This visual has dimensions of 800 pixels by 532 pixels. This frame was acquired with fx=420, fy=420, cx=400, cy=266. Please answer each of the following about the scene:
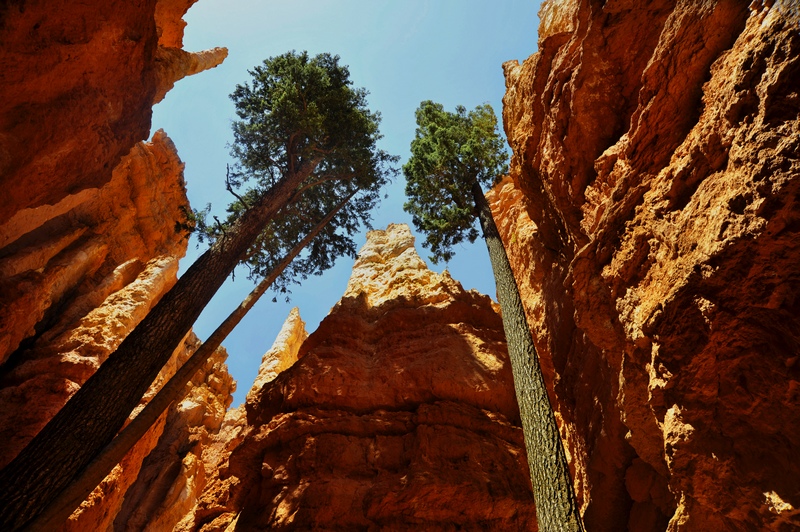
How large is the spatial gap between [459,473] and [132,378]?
6573 millimetres

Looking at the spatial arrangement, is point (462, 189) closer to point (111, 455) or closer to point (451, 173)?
point (451, 173)

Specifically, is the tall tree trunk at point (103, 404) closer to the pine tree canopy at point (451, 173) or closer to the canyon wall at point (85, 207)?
the canyon wall at point (85, 207)

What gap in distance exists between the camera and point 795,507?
3.52 meters

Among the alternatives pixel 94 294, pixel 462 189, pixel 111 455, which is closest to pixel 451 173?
A: pixel 462 189

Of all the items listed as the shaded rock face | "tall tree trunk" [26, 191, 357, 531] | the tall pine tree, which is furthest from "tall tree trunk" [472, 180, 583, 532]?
"tall tree trunk" [26, 191, 357, 531]

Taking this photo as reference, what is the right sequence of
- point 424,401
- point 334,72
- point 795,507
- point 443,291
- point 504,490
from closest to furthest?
1. point 795,507
2. point 504,490
3. point 424,401
4. point 443,291
5. point 334,72

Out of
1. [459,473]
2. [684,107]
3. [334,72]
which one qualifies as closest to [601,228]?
[684,107]

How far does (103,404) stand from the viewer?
6707 mm

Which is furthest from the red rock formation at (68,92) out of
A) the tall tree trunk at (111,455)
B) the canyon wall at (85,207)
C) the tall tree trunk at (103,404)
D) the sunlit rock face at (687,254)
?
the sunlit rock face at (687,254)

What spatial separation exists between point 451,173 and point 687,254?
33.0 feet

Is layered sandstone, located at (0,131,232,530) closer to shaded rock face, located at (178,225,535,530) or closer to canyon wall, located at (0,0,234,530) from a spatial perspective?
canyon wall, located at (0,0,234,530)

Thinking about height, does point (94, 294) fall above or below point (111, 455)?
above

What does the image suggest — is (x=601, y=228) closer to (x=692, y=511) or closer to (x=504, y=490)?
(x=692, y=511)

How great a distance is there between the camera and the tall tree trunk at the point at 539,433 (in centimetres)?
540
